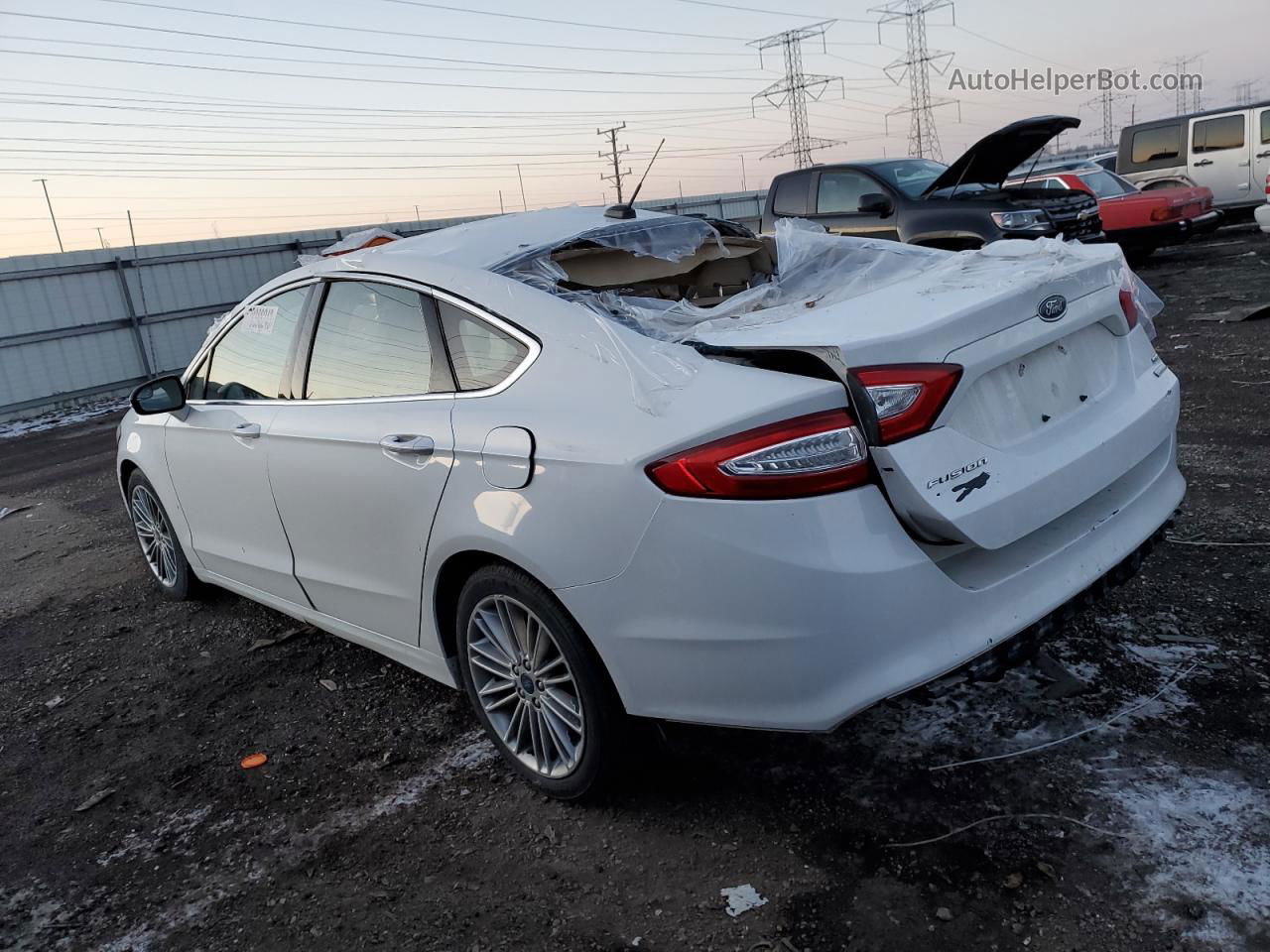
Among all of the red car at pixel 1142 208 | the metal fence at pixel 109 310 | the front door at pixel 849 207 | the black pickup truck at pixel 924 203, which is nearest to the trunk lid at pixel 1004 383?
the black pickup truck at pixel 924 203

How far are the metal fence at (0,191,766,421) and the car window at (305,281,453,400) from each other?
13.2m

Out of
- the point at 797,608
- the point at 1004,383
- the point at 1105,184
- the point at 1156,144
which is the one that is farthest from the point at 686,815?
the point at 1156,144

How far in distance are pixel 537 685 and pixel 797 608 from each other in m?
0.92

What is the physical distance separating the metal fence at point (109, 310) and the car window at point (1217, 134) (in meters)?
7.76

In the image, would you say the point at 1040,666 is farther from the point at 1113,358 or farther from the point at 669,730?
the point at 669,730

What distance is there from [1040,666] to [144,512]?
422cm

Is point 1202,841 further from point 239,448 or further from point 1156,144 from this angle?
point 1156,144

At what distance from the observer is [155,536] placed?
195 inches

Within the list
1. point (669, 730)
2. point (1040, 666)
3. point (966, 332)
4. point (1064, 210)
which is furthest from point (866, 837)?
point (1064, 210)

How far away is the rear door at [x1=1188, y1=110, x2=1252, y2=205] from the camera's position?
16.2 metres

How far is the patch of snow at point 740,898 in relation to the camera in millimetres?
2299

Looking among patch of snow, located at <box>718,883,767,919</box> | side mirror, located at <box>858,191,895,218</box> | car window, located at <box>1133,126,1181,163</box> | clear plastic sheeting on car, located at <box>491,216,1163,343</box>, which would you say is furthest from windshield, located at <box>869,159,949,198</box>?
patch of snow, located at <box>718,883,767,919</box>

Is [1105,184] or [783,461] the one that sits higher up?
[783,461]

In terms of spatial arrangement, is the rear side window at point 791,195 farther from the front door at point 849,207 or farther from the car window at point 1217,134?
the car window at point 1217,134
